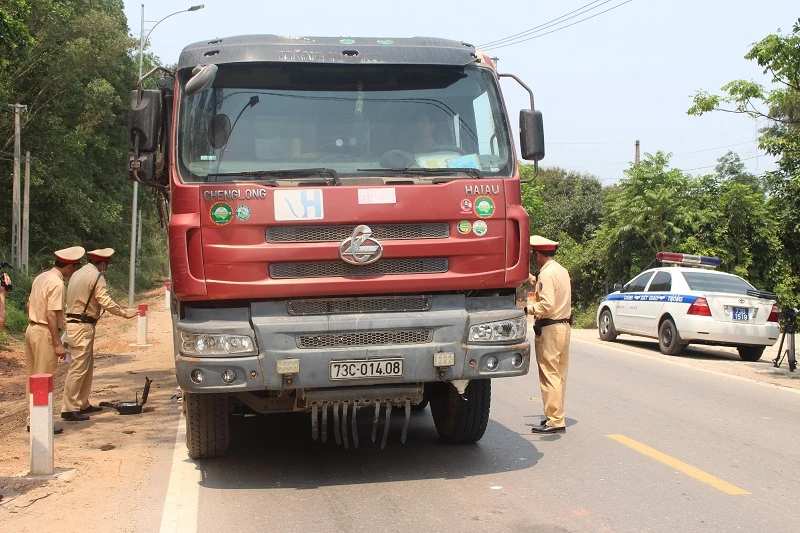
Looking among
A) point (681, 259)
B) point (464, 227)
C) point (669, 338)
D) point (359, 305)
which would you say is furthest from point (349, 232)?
point (681, 259)

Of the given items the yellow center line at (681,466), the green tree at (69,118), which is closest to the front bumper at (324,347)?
the yellow center line at (681,466)

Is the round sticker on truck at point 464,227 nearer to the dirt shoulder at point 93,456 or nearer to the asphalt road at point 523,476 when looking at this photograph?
the asphalt road at point 523,476

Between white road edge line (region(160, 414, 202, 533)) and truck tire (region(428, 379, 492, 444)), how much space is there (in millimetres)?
2109

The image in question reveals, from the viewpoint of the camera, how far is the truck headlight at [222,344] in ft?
20.6

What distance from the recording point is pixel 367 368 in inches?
252

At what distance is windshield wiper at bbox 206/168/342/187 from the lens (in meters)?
6.39

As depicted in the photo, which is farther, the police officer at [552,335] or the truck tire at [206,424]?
the police officer at [552,335]

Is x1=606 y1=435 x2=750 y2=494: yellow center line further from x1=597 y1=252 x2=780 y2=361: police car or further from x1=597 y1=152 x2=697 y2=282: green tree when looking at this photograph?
x1=597 y1=152 x2=697 y2=282: green tree

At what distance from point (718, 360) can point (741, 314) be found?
0.95 m

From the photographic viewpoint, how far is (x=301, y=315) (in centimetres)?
643

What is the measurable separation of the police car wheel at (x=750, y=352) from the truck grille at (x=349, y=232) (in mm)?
10898

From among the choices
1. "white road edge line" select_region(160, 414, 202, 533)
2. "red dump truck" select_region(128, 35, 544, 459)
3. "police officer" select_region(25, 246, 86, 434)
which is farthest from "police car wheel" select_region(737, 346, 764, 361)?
"police officer" select_region(25, 246, 86, 434)

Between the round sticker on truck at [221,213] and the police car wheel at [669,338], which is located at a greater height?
the round sticker on truck at [221,213]

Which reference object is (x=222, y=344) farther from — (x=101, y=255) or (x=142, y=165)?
(x=101, y=255)
